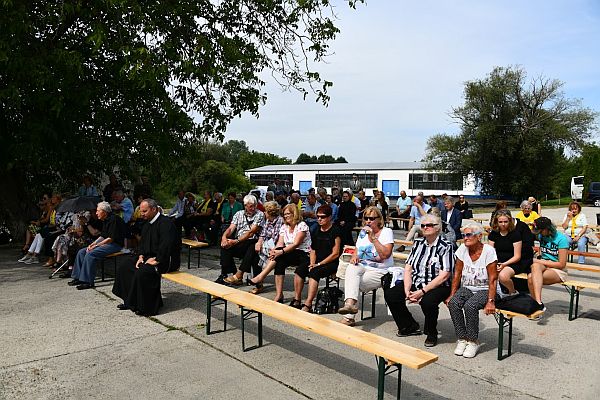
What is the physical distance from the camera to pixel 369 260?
18.9 ft

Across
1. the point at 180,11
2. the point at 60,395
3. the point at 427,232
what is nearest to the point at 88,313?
the point at 60,395

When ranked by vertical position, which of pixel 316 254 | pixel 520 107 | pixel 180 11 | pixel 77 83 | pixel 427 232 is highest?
pixel 520 107

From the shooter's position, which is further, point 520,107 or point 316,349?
point 520,107

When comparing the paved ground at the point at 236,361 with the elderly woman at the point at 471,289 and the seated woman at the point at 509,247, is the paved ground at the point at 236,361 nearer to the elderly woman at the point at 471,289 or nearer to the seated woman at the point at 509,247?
the elderly woman at the point at 471,289

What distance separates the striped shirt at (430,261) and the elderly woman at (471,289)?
0.38ft

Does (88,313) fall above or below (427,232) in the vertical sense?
below

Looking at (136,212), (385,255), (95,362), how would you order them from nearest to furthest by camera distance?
(95,362)
(385,255)
(136,212)

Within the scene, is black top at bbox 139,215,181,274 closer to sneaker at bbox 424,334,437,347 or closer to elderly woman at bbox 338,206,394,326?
elderly woman at bbox 338,206,394,326

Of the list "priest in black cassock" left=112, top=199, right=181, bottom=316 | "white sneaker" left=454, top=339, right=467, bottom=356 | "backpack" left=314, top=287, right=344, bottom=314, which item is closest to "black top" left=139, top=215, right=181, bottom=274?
"priest in black cassock" left=112, top=199, right=181, bottom=316

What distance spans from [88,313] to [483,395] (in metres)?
4.66

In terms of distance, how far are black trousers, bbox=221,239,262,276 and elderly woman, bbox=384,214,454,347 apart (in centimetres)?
274

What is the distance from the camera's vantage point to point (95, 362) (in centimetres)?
446

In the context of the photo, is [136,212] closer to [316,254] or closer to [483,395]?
[316,254]

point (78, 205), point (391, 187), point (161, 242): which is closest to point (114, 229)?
point (78, 205)
